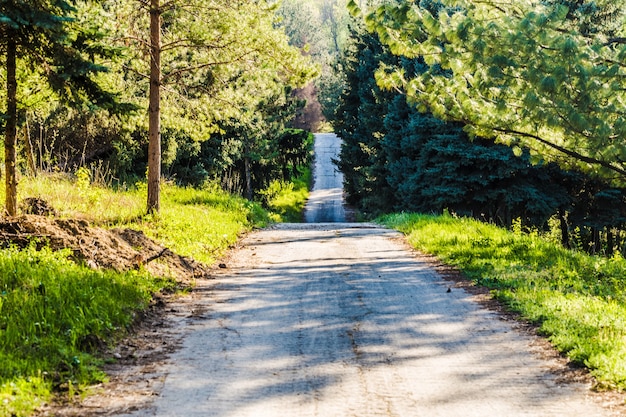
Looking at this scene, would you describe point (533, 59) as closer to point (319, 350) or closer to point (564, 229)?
point (319, 350)

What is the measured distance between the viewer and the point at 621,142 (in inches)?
454

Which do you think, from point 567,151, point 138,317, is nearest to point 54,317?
point 138,317

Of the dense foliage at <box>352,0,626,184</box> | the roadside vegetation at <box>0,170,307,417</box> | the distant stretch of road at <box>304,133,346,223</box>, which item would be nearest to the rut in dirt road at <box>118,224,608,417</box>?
the roadside vegetation at <box>0,170,307,417</box>

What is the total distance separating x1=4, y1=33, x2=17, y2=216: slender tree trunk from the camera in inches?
381

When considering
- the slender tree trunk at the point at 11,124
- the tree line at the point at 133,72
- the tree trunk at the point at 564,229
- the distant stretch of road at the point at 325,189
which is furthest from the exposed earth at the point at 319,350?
the distant stretch of road at the point at 325,189

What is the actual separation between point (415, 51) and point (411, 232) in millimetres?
6479

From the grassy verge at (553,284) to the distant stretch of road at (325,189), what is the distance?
1085 inches

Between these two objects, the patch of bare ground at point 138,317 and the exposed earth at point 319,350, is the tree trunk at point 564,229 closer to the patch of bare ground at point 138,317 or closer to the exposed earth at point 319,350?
the exposed earth at point 319,350

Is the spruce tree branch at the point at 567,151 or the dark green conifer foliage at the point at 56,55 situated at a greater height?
the dark green conifer foliage at the point at 56,55

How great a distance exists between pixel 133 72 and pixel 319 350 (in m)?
11.2

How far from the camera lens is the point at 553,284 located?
955 centimetres

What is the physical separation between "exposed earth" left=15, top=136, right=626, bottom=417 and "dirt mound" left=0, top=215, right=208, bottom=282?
0.09 feet

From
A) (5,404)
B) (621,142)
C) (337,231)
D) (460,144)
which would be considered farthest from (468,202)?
(5,404)

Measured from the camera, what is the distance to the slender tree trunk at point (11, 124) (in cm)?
967
